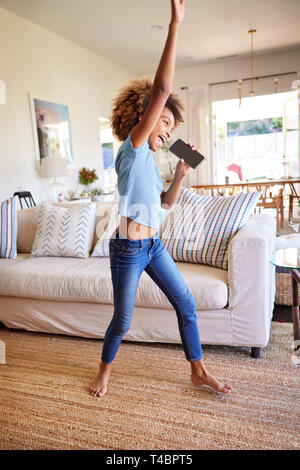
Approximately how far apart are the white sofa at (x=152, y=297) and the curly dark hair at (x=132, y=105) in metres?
0.82

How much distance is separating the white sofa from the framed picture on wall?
2.78m

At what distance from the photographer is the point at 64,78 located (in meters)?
5.49

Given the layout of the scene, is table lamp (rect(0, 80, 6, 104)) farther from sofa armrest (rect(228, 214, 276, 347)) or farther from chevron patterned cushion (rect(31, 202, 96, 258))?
sofa armrest (rect(228, 214, 276, 347))

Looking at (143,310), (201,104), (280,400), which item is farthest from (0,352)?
(201,104)

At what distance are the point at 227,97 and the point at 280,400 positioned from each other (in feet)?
23.2

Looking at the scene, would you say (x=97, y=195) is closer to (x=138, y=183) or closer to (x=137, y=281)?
(x=137, y=281)

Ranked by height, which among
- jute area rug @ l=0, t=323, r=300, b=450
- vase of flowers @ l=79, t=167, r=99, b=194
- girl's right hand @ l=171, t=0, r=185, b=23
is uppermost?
girl's right hand @ l=171, t=0, r=185, b=23

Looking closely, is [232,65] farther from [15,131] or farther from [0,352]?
[0,352]

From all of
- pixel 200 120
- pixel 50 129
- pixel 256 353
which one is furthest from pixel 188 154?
pixel 200 120

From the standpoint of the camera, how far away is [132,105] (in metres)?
1.36

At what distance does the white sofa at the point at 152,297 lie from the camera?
6.25 feet

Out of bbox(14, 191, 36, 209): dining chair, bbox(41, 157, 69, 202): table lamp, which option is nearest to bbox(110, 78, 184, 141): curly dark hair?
bbox(14, 191, 36, 209): dining chair

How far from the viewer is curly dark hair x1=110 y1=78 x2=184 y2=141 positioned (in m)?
1.35

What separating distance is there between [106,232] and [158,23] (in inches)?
153
